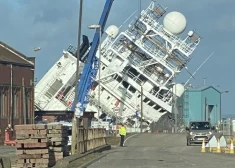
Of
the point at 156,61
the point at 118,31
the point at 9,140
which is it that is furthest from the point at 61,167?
the point at 118,31

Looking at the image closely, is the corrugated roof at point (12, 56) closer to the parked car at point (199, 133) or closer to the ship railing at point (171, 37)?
the parked car at point (199, 133)

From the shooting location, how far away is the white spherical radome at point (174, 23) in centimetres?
8062

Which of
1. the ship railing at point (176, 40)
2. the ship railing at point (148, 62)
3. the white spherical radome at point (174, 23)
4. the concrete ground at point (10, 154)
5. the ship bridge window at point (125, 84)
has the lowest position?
the concrete ground at point (10, 154)

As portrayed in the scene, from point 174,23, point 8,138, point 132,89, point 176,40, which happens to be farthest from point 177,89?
point 8,138

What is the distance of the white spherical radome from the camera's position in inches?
3174

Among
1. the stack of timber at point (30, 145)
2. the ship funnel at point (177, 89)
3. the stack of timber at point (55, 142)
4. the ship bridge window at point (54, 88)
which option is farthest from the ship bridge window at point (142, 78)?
the stack of timber at point (30, 145)

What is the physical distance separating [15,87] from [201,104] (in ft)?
174

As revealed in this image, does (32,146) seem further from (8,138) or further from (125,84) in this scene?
(125,84)

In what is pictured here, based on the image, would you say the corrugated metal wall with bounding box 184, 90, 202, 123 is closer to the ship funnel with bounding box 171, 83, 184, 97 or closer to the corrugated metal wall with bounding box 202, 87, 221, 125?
the corrugated metal wall with bounding box 202, 87, 221, 125

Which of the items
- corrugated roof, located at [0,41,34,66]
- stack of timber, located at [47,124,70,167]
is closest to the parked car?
corrugated roof, located at [0,41,34,66]

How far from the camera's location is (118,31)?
8669cm

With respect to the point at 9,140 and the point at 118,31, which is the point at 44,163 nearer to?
the point at 9,140

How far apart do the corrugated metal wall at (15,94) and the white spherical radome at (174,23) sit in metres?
24.8

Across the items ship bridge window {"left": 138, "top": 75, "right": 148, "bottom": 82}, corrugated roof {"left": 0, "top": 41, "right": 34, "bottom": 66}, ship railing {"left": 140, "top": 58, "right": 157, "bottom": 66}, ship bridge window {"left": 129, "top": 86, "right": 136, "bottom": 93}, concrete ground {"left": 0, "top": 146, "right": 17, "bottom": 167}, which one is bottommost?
concrete ground {"left": 0, "top": 146, "right": 17, "bottom": 167}
